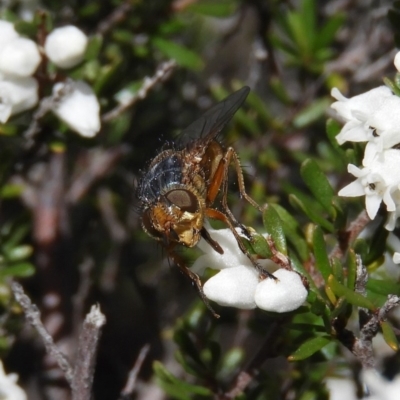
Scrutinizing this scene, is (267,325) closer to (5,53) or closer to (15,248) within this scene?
(15,248)

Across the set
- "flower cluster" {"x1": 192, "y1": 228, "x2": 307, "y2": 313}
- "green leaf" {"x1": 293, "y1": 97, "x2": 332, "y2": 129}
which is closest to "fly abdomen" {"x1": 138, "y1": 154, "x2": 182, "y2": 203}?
"flower cluster" {"x1": 192, "y1": 228, "x2": 307, "y2": 313}

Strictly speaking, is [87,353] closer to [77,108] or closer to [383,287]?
[383,287]

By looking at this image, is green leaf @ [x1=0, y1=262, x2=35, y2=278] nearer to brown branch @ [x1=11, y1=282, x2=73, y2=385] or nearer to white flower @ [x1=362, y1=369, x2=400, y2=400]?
brown branch @ [x1=11, y1=282, x2=73, y2=385]

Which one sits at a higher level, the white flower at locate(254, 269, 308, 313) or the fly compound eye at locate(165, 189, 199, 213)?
the fly compound eye at locate(165, 189, 199, 213)

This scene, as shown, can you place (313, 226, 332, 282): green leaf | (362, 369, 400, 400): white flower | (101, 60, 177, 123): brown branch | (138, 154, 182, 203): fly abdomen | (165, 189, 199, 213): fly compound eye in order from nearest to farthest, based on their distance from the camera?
1. (362, 369, 400, 400): white flower
2. (313, 226, 332, 282): green leaf
3. (165, 189, 199, 213): fly compound eye
4. (138, 154, 182, 203): fly abdomen
5. (101, 60, 177, 123): brown branch

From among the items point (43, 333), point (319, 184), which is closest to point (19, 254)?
point (43, 333)
